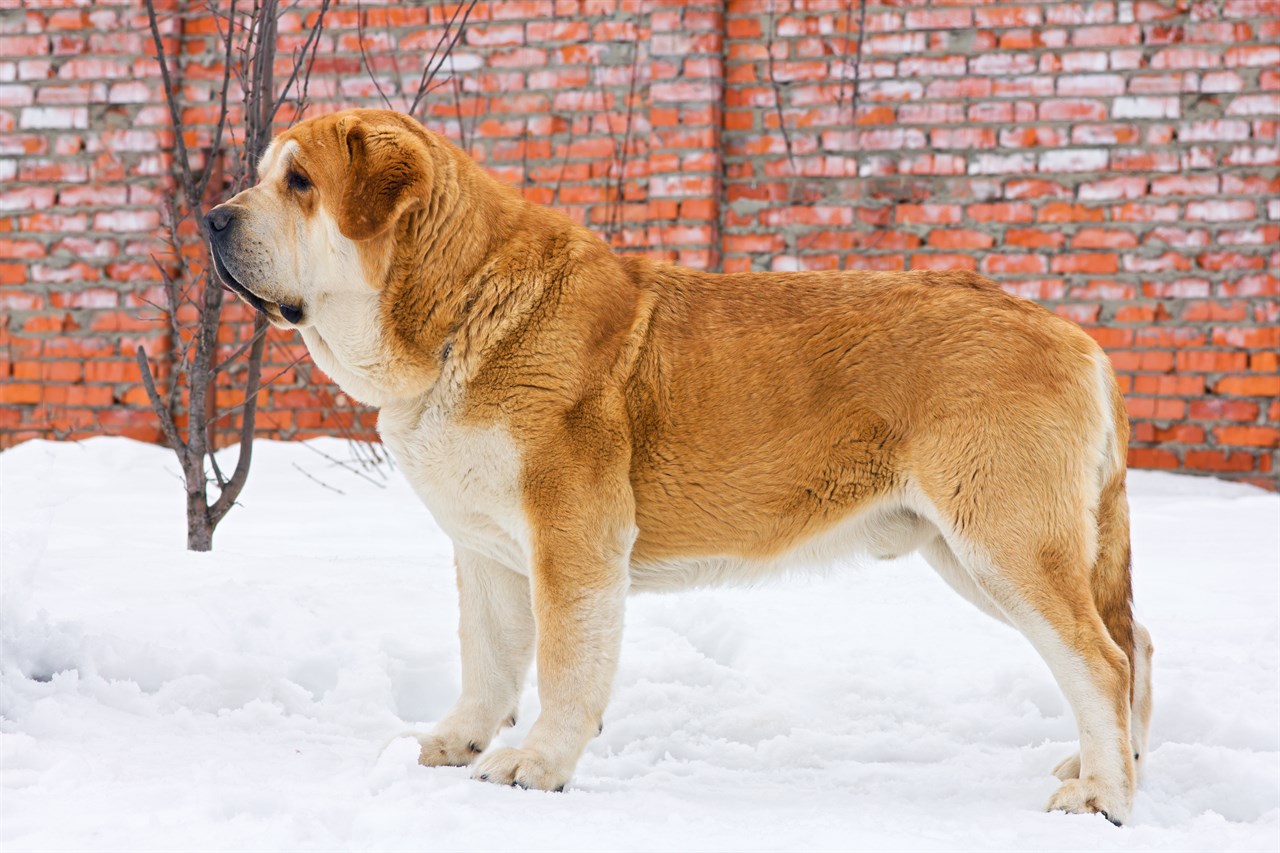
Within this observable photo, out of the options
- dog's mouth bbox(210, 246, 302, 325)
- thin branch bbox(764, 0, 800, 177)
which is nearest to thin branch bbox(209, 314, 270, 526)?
dog's mouth bbox(210, 246, 302, 325)

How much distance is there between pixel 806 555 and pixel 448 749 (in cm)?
104

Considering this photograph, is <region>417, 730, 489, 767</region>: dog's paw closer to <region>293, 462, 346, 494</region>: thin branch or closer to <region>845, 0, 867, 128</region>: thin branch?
<region>293, 462, 346, 494</region>: thin branch

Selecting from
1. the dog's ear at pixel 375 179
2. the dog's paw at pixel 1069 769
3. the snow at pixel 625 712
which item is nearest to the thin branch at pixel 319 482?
the snow at pixel 625 712

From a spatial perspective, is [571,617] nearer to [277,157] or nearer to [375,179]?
[375,179]

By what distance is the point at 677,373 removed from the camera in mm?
3031

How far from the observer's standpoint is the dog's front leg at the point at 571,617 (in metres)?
2.82

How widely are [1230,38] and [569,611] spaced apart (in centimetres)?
515

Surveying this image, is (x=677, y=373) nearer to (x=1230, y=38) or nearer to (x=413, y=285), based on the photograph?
(x=413, y=285)

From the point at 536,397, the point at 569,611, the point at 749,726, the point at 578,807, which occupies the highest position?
the point at 536,397

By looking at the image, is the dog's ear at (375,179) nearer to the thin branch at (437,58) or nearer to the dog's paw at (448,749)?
the thin branch at (437,58)

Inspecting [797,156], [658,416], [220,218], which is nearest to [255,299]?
[220,218]

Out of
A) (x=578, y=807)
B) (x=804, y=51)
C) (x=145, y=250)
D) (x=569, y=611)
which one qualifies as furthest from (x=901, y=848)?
(x=145, y=250)

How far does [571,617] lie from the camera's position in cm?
283

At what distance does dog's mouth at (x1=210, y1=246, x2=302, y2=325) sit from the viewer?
290 centimetres
